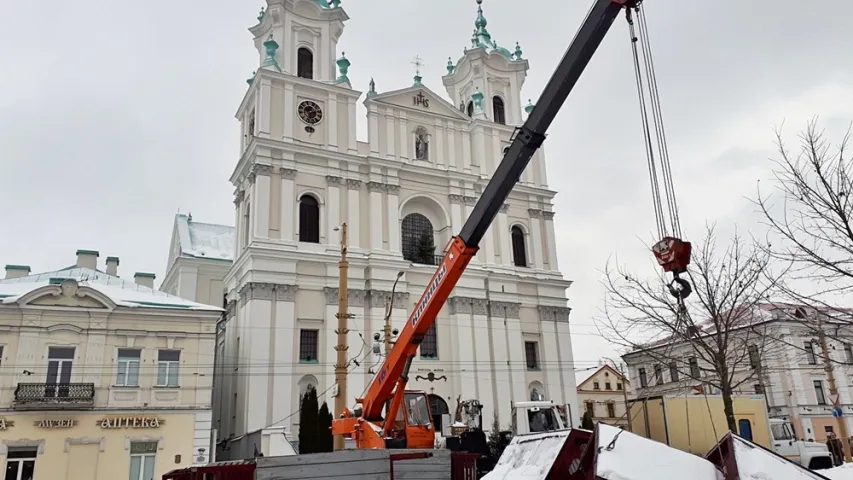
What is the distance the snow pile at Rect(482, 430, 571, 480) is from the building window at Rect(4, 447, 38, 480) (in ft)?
73.1

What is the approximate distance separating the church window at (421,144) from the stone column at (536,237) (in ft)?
23.3

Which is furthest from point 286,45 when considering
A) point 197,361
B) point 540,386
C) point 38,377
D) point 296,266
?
point 540,386

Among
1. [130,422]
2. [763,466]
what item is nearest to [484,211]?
[763,466]

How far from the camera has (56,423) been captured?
83.9 ft

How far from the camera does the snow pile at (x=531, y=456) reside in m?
8.28

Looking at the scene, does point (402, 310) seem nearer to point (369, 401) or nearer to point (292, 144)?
point (292, 144)

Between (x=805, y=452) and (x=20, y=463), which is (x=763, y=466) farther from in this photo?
(x=20, y=463)

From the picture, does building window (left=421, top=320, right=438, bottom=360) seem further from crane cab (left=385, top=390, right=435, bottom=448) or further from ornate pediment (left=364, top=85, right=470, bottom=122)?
crane cab (left=385, top=390, right=435, bottom=448)

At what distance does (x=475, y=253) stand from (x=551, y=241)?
87.3 ft

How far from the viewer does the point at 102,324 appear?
89.9ft

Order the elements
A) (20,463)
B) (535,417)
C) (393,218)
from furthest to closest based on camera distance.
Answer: (393,218) < (535,417) < (20,463)

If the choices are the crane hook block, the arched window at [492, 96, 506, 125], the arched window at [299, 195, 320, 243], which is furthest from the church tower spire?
the crane hook block

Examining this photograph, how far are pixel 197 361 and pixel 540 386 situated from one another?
18205mm

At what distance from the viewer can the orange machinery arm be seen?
13.1 m
